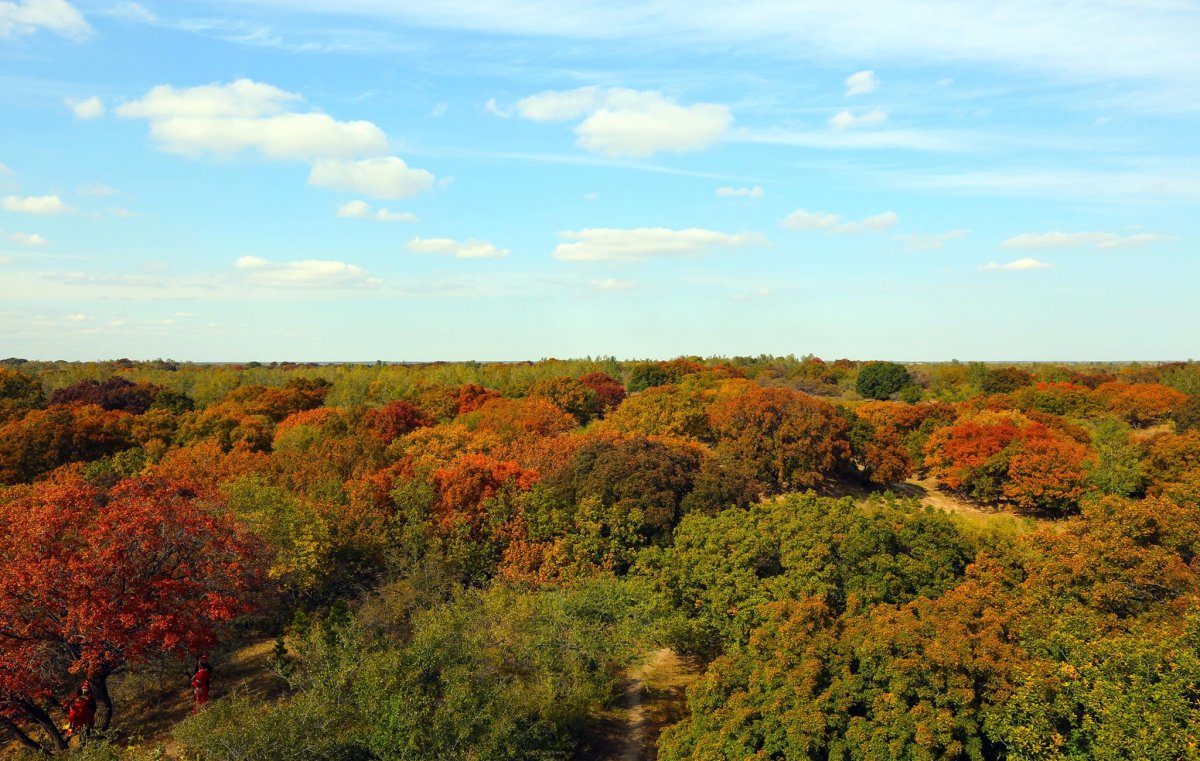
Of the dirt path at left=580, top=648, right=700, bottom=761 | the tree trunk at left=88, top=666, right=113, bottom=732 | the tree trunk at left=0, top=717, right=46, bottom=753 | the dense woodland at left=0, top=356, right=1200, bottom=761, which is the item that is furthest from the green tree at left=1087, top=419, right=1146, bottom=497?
the tree trunk at left=0, top=717, right=46, bottom=753

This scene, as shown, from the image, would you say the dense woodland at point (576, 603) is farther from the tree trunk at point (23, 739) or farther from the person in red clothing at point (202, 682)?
the person in red clothing at point (202, 682)

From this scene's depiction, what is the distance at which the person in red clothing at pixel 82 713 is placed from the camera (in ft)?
62.2

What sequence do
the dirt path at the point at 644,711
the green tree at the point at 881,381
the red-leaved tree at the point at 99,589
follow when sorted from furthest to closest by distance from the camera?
the green tree at the point at 881,381 → the dirt path at the point at 644,711 → the red-leaved tree at the point at 99,589

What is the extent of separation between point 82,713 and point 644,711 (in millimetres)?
16560

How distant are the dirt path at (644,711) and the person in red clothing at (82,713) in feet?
46.1

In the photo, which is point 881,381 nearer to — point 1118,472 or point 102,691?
point 1118,472

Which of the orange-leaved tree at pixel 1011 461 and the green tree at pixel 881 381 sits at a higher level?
the green tree at pixel 881 381

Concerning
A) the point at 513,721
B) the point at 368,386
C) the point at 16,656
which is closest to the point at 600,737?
the point at 513,721

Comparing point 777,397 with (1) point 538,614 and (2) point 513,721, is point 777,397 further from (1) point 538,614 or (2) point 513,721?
(2) point 513,721

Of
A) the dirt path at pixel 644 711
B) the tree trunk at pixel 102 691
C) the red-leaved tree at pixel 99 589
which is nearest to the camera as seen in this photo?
the red-leaved tree at pixel 99 589

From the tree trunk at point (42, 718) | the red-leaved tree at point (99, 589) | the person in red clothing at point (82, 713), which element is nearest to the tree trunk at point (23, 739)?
the red-leaved tree at point (99, 589)

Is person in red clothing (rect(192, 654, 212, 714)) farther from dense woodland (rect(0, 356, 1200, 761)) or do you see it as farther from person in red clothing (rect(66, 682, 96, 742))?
person in red clothing (rect(66, 682, 96, 742))

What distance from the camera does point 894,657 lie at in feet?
55.3

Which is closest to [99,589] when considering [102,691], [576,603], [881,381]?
[102,691]
